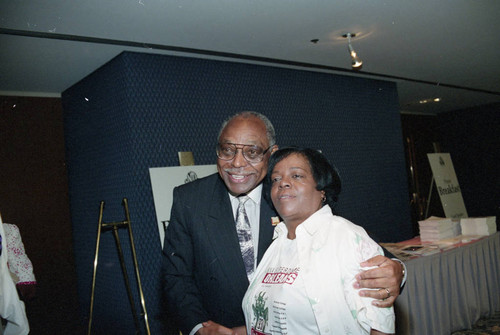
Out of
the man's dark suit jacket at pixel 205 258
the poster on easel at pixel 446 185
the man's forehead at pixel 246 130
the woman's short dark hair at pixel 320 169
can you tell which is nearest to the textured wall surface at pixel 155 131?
the poster on easel at pixel 446 185

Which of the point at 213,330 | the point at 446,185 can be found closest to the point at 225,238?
the point at 213,330

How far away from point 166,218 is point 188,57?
1.80 m

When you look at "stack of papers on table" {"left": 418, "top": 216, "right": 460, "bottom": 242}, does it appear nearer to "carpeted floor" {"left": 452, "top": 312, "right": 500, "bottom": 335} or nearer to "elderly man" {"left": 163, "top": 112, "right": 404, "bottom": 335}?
"carpeted floor" {"left": 452, "top": 312, "right": 500, "bottom": 335}

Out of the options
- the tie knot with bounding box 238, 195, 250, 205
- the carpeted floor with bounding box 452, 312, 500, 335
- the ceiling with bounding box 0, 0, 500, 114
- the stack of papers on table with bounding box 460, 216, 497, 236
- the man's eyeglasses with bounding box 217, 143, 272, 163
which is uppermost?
the ceiling with bounding box 0, 0, 500, 114

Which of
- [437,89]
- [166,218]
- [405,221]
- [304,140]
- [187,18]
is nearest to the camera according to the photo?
[187,18]

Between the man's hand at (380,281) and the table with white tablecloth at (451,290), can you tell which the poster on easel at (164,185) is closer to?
the table with white tablecloth at (451,290)

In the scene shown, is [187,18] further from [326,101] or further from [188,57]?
[326,101]

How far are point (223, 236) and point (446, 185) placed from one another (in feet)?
21.2

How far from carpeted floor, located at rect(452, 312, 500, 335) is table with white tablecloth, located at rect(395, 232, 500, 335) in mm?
60

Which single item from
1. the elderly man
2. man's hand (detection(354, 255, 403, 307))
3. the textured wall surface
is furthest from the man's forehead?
the textured wall surface

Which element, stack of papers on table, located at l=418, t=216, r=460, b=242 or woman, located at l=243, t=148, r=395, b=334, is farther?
stack of papers on table, located at l=418, t=216, r=460, b=242

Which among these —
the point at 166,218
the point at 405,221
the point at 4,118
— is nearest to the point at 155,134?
the point at 166,218

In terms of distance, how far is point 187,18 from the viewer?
3645mm

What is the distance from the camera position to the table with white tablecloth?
3.71 meters
